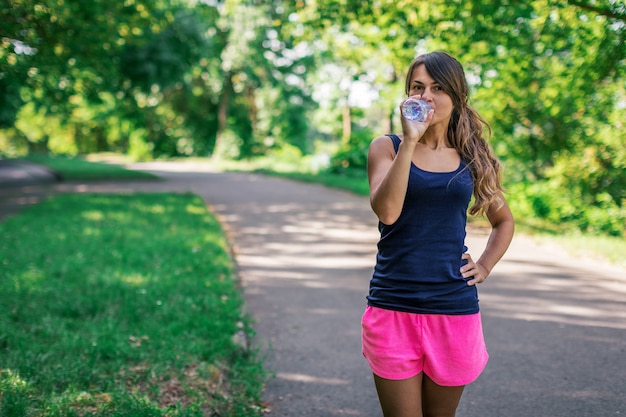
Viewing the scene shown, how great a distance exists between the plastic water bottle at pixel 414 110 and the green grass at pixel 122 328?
2.37 m

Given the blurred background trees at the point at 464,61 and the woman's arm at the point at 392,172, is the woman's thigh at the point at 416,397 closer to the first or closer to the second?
the woman's arm at the point at 392,172

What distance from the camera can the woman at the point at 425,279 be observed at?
2.21 m

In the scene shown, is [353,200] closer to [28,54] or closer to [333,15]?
[333,15]

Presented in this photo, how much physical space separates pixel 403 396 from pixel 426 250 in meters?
0.57

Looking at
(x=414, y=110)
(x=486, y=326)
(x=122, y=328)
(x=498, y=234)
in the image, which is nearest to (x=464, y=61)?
(x=486, y=326)

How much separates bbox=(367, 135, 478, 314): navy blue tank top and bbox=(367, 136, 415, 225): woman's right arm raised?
0.06 metres

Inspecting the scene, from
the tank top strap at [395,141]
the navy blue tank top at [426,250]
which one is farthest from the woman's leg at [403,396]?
the tank top strap at [395,141]

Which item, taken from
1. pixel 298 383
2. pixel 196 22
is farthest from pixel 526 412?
pixel 196 22

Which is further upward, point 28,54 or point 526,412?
point 28,54

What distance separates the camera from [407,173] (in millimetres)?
2086

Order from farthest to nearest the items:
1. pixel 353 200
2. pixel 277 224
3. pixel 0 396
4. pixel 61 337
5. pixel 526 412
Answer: pixel 353 200 → pixel 277 224 → pixel 61 337 → pixel 526 412 → pixel 0 396

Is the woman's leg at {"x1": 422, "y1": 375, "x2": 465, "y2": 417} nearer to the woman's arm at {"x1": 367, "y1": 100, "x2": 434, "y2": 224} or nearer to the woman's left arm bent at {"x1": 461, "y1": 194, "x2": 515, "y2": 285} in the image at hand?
the woman's left arm bent at {"x1": 461, "y1": 194, "x2": 515, "y2": 285}

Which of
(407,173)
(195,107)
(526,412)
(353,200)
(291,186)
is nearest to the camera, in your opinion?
(407,173)

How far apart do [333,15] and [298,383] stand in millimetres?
6908
